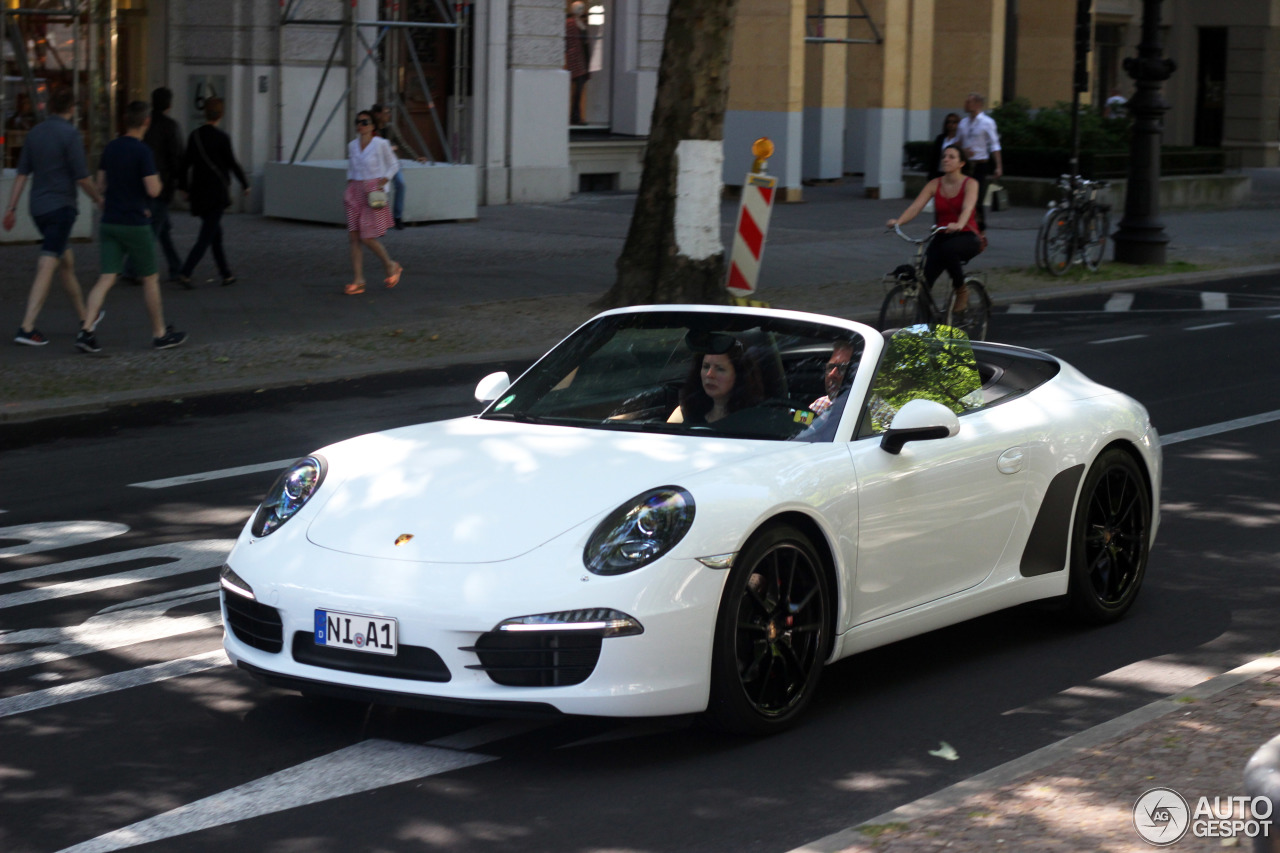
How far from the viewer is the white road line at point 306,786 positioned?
456cm

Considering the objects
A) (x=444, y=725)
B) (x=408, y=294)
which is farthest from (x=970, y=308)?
(x=444, y=725)

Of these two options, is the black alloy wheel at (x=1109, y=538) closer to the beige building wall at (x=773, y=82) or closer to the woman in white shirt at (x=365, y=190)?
the woman in white shirt at (x=365, y=190)

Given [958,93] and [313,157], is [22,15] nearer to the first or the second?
[313,157]

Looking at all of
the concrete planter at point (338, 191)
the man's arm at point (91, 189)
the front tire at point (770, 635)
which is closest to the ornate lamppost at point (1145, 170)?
the concrete planter at point (338, 191)

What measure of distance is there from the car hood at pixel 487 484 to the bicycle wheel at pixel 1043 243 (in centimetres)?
1547

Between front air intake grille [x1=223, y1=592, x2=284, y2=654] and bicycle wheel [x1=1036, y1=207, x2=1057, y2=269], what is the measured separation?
1629 centimetres

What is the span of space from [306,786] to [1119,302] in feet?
50.6

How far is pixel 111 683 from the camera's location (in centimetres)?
586

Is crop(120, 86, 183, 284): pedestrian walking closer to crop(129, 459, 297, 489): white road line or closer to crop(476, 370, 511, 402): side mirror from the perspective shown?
crop(129, 459, 297, 489): white road line

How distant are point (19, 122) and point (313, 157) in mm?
4276

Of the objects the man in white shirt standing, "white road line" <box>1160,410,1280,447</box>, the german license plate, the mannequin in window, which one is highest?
the mannequin in window

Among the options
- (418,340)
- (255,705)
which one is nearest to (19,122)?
(418,340)

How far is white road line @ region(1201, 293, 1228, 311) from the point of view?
18.2m

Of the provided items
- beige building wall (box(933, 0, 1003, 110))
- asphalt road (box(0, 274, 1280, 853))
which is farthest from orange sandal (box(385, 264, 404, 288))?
beige building wall (box(933, 0, 1003, 110))
